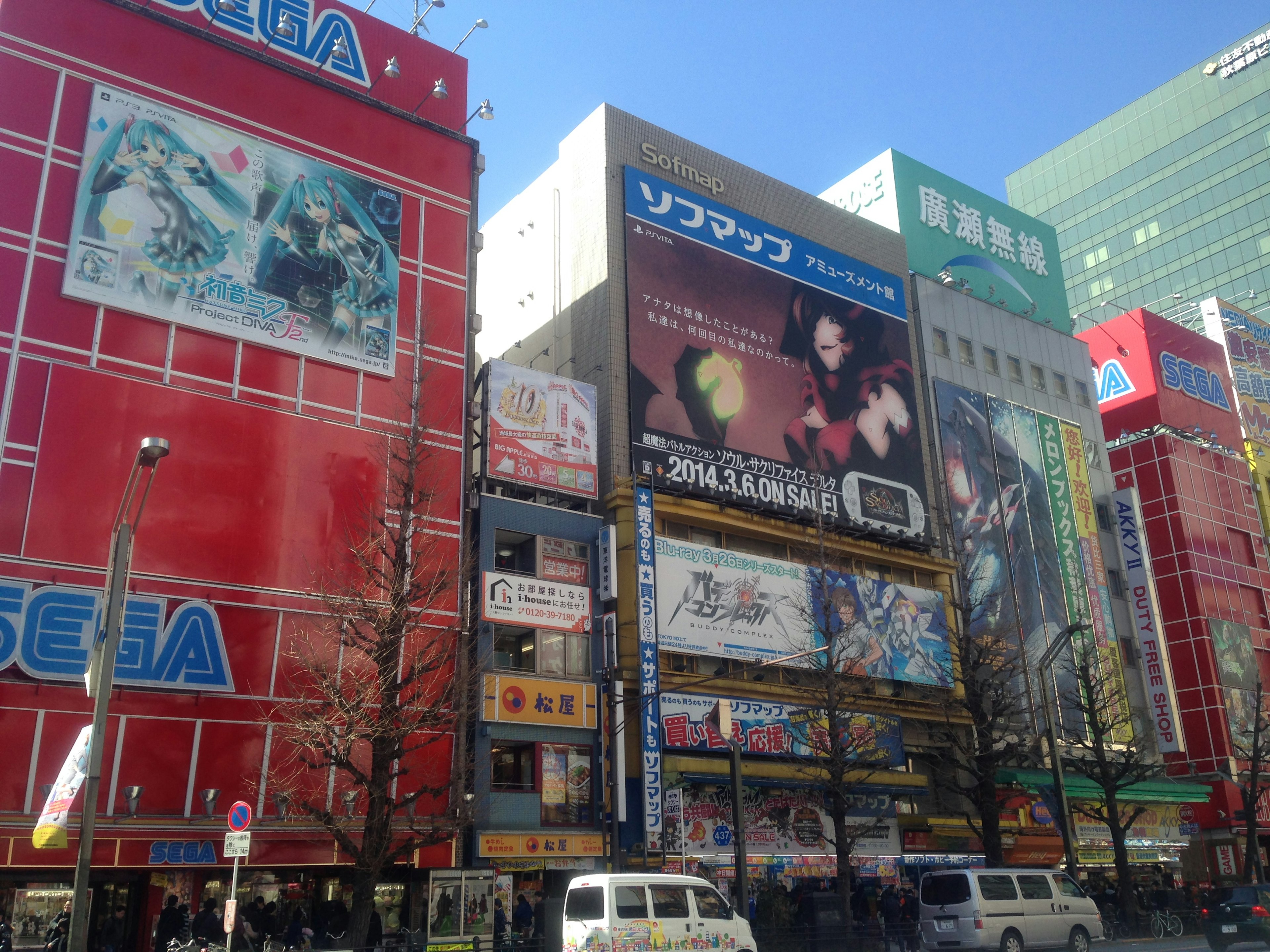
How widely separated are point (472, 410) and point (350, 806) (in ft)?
41.5

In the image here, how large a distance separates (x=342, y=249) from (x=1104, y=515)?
40652 mm

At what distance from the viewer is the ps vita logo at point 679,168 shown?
42.2m

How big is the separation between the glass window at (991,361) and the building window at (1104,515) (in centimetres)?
856

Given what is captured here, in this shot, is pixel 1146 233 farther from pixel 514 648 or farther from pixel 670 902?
pixel 670 902

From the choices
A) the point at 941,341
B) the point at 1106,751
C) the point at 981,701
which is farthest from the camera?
the point at 941,341

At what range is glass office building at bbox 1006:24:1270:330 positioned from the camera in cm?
10294

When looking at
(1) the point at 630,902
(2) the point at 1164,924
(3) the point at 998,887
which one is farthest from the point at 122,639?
(2) the point at 1164,924

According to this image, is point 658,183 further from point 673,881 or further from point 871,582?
point 673,881

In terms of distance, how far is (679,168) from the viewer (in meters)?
42.9

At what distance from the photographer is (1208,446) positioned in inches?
2361

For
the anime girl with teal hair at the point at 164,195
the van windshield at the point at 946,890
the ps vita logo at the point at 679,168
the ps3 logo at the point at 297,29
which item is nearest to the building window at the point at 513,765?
the van windshield at the point at 946,890

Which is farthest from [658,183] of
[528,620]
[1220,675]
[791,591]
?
[1220,675]

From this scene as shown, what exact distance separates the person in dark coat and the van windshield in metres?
16.4

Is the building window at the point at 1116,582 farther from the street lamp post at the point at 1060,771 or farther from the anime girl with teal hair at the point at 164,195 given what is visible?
the anime girl with teal hair at the point at 164,195
